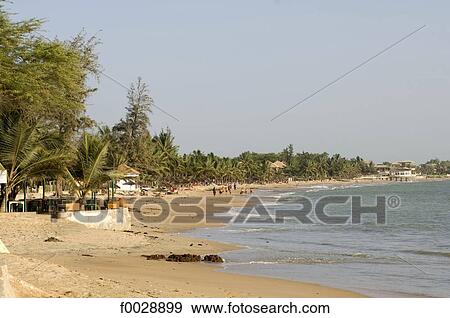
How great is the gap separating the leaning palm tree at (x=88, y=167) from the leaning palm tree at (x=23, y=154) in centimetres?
181

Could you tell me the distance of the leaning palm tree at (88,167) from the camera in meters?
26.6

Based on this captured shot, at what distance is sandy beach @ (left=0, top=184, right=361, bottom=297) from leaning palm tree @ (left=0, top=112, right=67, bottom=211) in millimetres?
2144

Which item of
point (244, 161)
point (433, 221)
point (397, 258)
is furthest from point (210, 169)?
point (397, 258)

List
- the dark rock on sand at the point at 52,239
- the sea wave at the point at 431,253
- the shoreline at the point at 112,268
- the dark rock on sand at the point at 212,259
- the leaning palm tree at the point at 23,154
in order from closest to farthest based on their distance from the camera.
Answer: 1. the shoreline at the point at 112,268
2. the dark rock on sand at the point at 212,259
3. the dark rock on sand at the point at 52,239
4. the leaning palm tree at the point at 23,154
5. the sea wave at the point at 431,253

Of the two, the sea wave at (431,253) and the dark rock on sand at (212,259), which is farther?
the sea wave at (431,253)

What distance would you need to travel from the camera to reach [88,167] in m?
26.6

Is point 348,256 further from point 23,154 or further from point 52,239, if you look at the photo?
point 23,154

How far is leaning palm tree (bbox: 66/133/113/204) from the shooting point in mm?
26578

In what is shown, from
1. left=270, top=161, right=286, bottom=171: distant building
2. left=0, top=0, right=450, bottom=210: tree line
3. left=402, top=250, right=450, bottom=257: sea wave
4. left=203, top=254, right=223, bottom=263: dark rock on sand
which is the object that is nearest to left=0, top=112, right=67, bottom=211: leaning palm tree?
left=0, top=0, right=450, bottom=210: tree line

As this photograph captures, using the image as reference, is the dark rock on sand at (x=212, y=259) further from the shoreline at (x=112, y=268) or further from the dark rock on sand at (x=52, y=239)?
the dark rock on sand at (x=52, y=239)

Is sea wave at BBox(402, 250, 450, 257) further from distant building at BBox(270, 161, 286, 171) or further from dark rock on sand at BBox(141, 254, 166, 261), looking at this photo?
distant building at BBox(270, 161, 286, 171)

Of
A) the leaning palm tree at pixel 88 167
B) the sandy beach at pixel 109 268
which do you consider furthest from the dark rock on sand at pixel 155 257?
the leaning palm tree at pixel 88 167

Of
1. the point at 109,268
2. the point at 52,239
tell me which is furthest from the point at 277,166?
the point at 109,268
